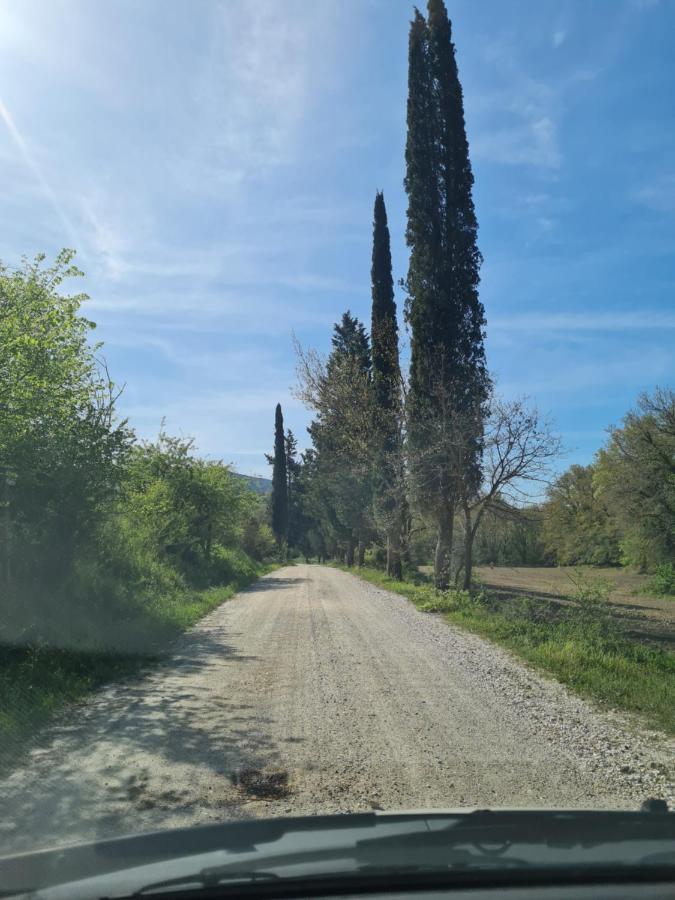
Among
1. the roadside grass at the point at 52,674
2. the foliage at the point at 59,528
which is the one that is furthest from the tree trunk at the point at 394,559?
the roadside grass at the point at 52,674

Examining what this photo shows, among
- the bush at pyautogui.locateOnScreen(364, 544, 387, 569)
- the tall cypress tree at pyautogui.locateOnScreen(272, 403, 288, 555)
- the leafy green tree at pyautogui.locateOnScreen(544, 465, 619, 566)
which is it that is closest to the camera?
the bush at pyautogui.locateOnScreen(364, 544, 387, 569)

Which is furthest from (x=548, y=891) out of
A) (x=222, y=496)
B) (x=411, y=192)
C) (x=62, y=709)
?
(x=222, y=496)

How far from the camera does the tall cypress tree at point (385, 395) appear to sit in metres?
28.2

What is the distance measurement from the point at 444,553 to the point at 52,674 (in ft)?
57.3

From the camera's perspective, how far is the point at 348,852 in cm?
275

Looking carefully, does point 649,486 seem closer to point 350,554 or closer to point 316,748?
point 350,554

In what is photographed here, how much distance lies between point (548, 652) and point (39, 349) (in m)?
9.34

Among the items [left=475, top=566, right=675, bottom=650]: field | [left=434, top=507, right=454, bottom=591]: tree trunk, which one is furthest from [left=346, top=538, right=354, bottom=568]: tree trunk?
[left=434, top=507, right=454, bottom=591]: tree trunk

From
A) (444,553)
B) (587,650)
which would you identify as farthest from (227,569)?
(587,650)

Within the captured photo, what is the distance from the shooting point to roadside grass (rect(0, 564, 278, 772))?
6750 millimetres

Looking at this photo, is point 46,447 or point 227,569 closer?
point 46,447

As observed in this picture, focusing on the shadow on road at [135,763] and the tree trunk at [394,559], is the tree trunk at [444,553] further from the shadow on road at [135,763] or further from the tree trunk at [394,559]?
the shadow on road at [135,763]

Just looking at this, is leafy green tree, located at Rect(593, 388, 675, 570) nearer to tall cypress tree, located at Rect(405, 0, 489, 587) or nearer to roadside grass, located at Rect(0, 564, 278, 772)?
tall cypress tree, located at Rect(405, 0, 489, 587)

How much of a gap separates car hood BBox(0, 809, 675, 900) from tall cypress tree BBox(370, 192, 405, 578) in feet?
72.4
